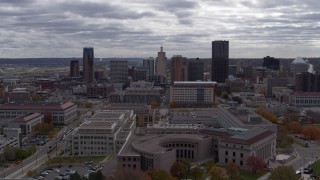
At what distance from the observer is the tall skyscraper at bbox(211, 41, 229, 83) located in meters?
101

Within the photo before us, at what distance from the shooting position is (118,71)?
95625 mm

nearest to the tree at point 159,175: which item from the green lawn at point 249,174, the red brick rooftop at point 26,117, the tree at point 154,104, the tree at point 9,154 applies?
the green lawn at point 249,174

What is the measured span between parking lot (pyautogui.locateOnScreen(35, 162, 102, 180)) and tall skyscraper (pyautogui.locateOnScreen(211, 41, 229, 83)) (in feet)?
237

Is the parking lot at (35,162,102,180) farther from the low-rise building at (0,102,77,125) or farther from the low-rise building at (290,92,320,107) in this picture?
the low-rise building at (290,92,320,107)

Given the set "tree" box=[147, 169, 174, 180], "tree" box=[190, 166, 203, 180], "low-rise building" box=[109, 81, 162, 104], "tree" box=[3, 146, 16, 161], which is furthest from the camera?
"low-rise building" box=[109, 81, 162, 104]

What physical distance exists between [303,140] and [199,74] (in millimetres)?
58348

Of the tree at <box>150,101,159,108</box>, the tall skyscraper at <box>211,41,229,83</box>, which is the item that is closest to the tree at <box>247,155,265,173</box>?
the tree at <box>150,101,159,108</box>

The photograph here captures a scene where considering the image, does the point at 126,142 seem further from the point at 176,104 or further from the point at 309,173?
the point at 176,104

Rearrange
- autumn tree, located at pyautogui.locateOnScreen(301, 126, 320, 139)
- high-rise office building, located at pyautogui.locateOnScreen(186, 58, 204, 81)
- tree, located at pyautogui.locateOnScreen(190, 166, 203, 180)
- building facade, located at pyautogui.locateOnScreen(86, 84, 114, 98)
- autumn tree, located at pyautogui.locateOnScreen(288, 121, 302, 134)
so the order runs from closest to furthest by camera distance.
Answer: tree, located at pyautogui.locateOnScreen(190, 166, 203, 180)
autumn tree, located at pyautogui.locateOnScreen(301, 126, 320, 139)
autumn tree, located at pyautogui.locateOnScreen(288, 121, 302, 134)
building facade, located at pyautogui.locateOnScreen(86, 84, 114, 98)
high-rise office building, located at pyautogui.locateOnScreen(186, 58, 204, 81)

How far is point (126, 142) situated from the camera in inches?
1350

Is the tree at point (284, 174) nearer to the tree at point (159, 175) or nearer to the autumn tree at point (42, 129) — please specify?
the tree at point (159, 175)

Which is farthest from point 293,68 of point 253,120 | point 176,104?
point 253,120

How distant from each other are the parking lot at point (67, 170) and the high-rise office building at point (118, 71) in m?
63.4

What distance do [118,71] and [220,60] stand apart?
24.1 m
